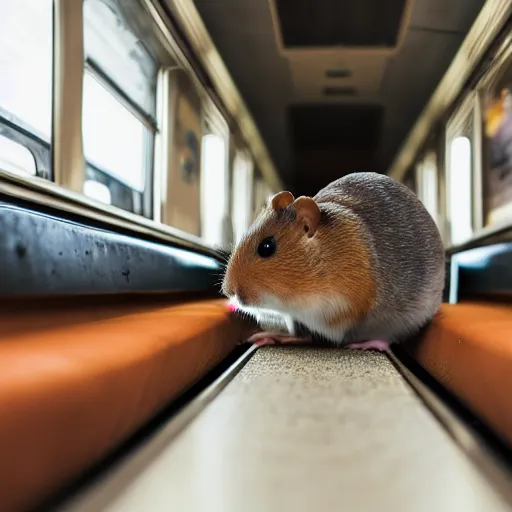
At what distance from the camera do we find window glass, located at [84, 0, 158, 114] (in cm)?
143

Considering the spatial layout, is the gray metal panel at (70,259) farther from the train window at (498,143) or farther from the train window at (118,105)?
the train window at (498,143)

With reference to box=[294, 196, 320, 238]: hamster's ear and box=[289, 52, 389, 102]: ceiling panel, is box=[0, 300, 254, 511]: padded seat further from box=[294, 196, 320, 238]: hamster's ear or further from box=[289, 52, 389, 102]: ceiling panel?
box=[289, 52, 389, 102]: ceiling panel

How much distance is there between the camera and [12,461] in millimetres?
433

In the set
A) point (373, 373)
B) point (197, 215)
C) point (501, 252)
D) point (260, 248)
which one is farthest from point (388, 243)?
point (197, 215)

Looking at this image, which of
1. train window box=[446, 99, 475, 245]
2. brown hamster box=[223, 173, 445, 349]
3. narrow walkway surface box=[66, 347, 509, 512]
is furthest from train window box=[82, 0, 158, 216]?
train window box=[446, 99, 475, 245]

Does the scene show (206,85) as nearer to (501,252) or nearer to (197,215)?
(197,215)

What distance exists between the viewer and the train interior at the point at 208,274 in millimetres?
537

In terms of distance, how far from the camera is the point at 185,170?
2258 millimetres

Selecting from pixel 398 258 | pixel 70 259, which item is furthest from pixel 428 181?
pixel 70 259

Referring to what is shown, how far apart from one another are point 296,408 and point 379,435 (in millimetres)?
145

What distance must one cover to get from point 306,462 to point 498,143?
1.80 metres

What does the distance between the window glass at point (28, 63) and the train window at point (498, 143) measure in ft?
4.72

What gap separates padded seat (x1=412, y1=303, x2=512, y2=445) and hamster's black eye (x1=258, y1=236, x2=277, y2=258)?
0.42 m

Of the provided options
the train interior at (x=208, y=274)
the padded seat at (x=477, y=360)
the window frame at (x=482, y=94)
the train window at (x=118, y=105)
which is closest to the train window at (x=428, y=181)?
the train interior at (x=208, y=274)
